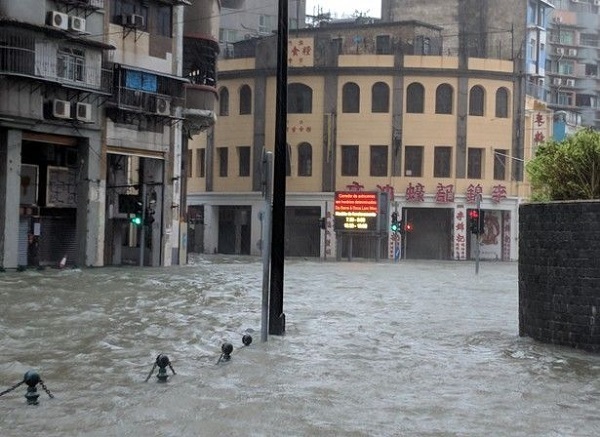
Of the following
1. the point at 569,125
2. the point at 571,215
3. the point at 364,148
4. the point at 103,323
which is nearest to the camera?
the point at 571,215

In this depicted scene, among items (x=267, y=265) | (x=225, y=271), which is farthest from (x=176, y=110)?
(x=267, y=265)

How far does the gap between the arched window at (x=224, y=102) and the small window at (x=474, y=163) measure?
1577cm

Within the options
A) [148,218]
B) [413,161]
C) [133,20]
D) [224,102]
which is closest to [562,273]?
[148,218]

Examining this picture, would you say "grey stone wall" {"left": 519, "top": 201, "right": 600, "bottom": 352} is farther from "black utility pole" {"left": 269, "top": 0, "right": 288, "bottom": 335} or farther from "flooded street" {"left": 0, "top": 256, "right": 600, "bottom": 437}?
"black utility pole" {"left": 269, "top": 0, "right": 288, "bottom": 335}

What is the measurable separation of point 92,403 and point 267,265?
481 centimetres

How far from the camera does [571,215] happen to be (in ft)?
41.3

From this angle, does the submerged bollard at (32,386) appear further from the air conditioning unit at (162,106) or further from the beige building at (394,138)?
the beige building at (394,138)

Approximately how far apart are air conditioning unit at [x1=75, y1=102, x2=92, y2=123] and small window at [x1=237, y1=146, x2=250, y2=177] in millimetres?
25578

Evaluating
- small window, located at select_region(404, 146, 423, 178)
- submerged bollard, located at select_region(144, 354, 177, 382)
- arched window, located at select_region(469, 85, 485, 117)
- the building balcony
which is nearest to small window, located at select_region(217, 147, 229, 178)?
small window, located at select_region(404, 146, 423, 178)

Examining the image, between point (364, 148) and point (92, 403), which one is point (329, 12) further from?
point (92, 403)

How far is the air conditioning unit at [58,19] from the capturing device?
107ft

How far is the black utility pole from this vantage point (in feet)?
45.9

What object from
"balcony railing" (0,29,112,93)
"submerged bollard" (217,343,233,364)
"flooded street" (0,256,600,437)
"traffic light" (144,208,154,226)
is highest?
"balcony railing" (0,29,112,93)

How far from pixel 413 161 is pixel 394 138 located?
73.5 inches
